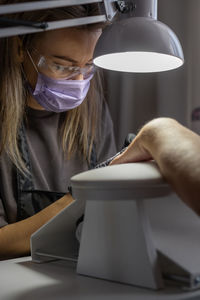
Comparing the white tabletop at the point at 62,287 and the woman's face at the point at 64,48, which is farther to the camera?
the woman's face at the point at 64,48

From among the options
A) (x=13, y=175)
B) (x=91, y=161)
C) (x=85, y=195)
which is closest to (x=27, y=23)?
(x=85, y=195)

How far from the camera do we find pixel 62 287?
25.0 inches

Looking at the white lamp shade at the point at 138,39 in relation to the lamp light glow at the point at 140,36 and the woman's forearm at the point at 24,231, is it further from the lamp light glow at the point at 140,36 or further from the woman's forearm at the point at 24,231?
the woman's forearm at the point at 24,231

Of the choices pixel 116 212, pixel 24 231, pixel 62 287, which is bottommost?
pixel 24 231

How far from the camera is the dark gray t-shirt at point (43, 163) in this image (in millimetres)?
1241

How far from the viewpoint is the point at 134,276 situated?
0.61m

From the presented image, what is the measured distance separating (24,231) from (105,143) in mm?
548

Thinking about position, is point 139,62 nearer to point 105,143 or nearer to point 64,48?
point 64,48

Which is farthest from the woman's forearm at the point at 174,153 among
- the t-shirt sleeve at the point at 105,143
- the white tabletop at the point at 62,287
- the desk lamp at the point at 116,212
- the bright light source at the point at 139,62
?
the t-shirt sleeve at the point at 105,143

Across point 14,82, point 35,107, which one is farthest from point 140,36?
point 35,107

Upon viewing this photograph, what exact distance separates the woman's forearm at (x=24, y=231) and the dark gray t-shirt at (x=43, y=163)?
15cm

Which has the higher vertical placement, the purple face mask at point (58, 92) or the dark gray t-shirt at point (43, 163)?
the purple face mask at point (58, 92)

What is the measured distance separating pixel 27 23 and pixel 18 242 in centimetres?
62

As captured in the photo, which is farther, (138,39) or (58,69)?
(58,69)
